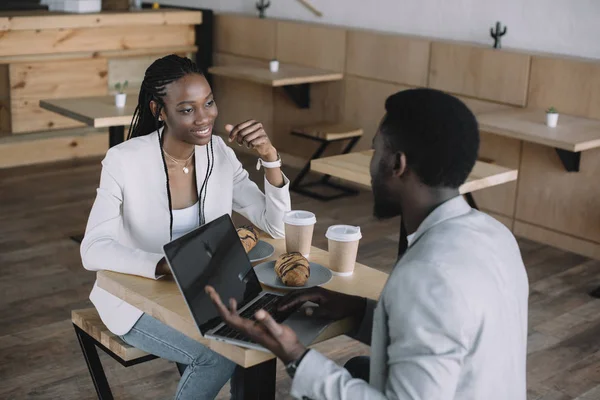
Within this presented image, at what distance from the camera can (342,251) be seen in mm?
2031

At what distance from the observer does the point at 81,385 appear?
3.00m

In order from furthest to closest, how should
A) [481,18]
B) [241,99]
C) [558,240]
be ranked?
[241,99] < [481,18] < [558,240]

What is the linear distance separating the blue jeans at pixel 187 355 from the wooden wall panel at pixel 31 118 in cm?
432

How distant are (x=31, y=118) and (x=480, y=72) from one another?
3282 millimetres

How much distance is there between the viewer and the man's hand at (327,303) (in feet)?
5.83

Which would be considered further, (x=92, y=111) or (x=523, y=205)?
(x=523, y=205)

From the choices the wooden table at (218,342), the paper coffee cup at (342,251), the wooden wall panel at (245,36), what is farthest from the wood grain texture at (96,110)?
the paper coffee cup at (342,251)

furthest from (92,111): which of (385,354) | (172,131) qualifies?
(385,354)

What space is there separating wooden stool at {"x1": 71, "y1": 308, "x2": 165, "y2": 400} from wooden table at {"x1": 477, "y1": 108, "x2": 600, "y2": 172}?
2.35m

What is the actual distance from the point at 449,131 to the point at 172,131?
3.48 feet

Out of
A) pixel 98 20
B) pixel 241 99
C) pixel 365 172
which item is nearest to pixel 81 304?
pixel 365 172

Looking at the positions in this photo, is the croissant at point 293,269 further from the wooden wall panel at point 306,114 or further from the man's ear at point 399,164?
the wooden wall panel at point 306,114

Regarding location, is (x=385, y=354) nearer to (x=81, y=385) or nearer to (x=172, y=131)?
(x=172, y=131)

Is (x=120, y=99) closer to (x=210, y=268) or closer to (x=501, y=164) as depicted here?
(x=501, y=164)
